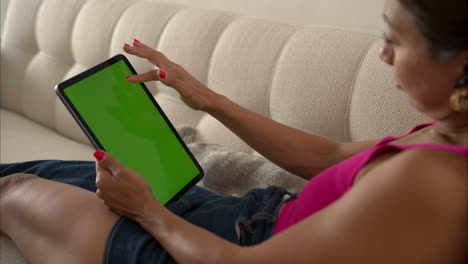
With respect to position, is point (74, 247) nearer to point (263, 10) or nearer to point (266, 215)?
point (266, 215)

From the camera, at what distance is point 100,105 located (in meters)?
1.06

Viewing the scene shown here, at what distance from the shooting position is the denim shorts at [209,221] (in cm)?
93

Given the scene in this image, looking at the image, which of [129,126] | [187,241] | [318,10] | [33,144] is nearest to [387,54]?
[187,241]

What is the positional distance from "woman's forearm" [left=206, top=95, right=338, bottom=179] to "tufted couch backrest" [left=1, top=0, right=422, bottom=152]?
5.7 inches

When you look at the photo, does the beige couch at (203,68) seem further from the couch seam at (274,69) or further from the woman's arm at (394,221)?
the woman's arm at (394,221)

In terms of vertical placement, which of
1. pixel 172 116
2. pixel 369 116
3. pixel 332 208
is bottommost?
pixel 172 116

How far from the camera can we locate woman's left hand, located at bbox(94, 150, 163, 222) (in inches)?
35.9

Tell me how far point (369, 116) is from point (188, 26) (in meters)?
0.63

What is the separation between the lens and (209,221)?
1.03 metres

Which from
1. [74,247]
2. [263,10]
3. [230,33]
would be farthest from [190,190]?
[263,10]

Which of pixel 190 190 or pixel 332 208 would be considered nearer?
pixel 332 208

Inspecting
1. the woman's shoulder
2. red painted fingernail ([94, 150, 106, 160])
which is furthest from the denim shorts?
the woman's shoulder

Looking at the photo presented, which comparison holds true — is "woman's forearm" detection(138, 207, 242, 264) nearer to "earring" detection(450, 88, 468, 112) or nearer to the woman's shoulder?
the woman's shoulder

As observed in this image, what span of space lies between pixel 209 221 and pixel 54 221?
28cm
